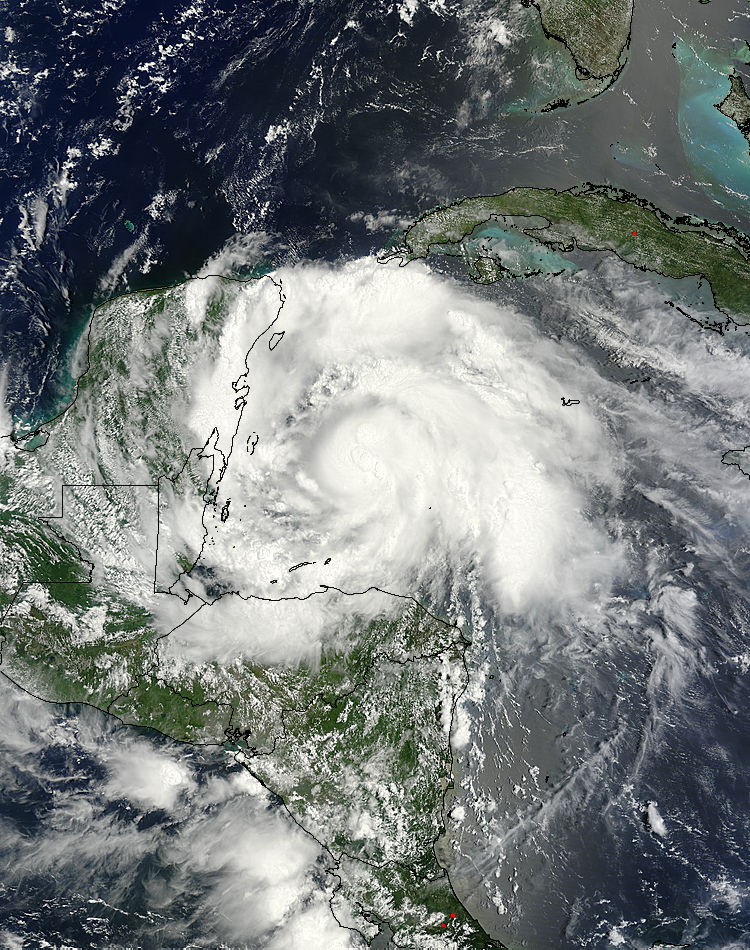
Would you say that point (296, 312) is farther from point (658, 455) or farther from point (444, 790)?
point (444, 790)

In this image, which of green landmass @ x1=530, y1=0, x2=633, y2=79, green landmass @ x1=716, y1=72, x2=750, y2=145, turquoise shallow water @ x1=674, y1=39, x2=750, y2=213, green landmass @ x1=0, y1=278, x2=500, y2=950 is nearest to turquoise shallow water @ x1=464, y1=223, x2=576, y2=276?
turquoise shallow water @ x1=674, y1=39, x2=750, y2=213

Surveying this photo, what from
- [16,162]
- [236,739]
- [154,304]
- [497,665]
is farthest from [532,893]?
[16,162]

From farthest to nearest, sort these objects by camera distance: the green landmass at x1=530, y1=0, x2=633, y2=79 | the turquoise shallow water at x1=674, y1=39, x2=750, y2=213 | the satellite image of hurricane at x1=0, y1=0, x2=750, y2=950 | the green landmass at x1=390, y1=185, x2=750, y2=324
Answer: the green landmass at x1=530, y1=0, x2=633, y2=79 < the turquoise shallow water at x1=674, y1=39, x2=750, y2=213 < the green landmass at x1=390, y1=185, x2=750, y2=324 < the satellite image of hurricane at x1=0, y1=0, x2=750, y2=950

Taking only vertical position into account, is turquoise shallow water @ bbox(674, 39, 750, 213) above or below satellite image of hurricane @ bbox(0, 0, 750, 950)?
above

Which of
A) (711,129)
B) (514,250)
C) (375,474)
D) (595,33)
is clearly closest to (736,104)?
(711,129)

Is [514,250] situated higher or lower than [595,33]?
lower

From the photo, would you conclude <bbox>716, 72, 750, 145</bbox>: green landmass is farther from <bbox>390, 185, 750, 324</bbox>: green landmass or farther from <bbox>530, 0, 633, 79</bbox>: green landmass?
<bbox>390, 185, 750, 324</bbox>: green landmass

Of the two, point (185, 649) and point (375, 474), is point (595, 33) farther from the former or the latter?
point (185, 649)
